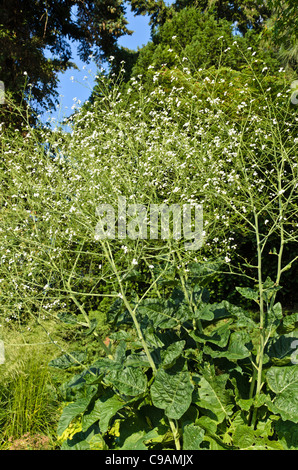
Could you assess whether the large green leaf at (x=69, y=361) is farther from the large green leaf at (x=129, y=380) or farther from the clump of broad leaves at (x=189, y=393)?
the large green leaf at (x=129, y=380)

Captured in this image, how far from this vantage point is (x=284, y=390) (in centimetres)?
238

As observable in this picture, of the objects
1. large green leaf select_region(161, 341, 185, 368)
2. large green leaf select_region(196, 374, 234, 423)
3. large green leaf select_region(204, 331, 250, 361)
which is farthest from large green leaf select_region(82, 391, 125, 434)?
large green leaf select_region(204, 331, 250, 361)

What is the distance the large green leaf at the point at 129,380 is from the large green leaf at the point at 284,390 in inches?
30.4

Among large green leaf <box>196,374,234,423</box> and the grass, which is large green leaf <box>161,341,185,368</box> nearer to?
large green leaf <box>196,374,234,423</box>

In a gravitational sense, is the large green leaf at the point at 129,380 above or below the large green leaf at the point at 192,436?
above

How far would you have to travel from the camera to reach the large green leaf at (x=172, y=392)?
88.3 inches

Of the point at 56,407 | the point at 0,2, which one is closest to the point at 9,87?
the point at 0,2

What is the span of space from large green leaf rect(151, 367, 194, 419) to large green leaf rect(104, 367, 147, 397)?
0.12 metres

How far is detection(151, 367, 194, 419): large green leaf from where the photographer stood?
2.24 m

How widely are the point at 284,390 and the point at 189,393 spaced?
59cm

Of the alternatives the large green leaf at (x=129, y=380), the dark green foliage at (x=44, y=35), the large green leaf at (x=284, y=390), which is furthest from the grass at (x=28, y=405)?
the dark green foliage at (x=44, y=35)

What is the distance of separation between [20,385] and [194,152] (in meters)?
2.57

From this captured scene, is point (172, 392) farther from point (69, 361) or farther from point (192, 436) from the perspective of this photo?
point (69, 361)
